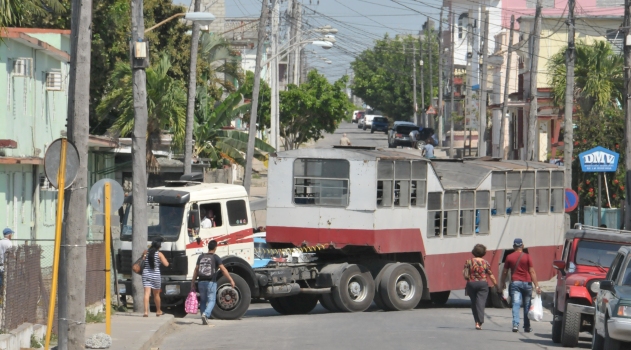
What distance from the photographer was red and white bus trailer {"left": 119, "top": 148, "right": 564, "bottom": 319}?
20781 millimetres

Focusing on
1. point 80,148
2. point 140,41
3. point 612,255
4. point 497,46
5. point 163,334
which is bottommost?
point 163,334

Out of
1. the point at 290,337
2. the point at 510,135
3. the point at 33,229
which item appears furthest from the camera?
the point at 510,135

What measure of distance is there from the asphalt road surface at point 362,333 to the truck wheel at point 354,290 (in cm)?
25

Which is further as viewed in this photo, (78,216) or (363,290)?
(363,290)

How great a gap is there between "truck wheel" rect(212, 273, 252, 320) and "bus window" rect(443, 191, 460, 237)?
534 cm

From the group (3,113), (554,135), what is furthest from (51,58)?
(554,135)

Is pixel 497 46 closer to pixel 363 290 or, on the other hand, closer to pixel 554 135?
pixel 554 135

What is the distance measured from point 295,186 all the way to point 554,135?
31836 millimetres

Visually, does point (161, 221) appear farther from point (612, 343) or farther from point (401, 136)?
point (401, 136)

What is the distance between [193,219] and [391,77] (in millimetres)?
88352

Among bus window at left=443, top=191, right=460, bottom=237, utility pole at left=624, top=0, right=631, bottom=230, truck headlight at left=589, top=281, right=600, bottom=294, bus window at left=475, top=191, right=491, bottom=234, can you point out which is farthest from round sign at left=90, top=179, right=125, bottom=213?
utility pole at left=624, top=0, right=631, bottom=230

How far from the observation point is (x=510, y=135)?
62.7m

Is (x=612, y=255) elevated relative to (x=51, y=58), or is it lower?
lower

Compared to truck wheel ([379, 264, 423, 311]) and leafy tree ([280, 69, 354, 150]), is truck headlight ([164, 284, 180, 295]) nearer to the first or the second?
truck wheel ([379, 264, 423, 311])
